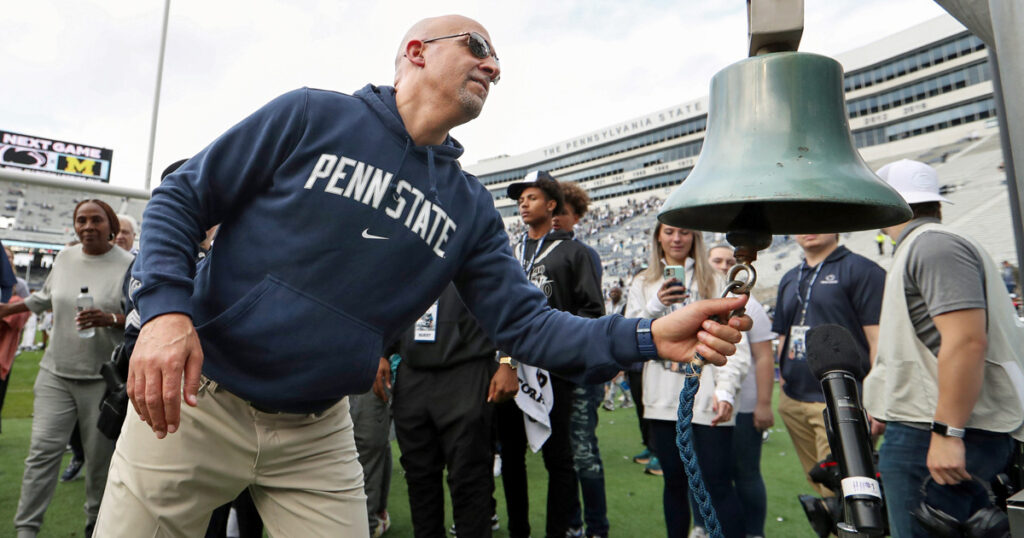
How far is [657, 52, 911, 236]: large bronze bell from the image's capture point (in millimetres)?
962

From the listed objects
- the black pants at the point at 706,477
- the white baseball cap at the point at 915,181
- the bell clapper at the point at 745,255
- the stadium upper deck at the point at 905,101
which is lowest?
the black pants at the point at 706,477

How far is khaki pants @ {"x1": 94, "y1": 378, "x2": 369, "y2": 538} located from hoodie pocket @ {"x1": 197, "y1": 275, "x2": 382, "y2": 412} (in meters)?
0.09

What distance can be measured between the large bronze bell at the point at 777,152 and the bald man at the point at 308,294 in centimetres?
36

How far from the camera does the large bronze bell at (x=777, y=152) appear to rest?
3.16 feet

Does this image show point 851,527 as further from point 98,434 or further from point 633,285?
point 98,434

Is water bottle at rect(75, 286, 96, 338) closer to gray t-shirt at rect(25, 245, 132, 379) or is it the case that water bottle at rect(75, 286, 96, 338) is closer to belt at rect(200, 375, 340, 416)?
gray t-shirt at rect(25, 245, 132, 379)

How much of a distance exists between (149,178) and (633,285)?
43.2ft

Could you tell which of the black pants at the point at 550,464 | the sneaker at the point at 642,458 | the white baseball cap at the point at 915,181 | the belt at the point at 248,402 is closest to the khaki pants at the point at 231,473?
the belt at the point at 248,402

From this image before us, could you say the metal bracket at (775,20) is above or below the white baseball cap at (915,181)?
below

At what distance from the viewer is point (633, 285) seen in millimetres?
3881

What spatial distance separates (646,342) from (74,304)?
3900 millimetres

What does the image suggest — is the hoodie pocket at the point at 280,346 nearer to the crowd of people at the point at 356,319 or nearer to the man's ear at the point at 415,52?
the crowd of people at the point at 356,319

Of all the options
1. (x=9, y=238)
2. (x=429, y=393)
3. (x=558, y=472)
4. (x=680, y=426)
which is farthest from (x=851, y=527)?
(x=9, y=238)

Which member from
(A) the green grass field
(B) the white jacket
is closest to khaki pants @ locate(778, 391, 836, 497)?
(B) the white jacket
